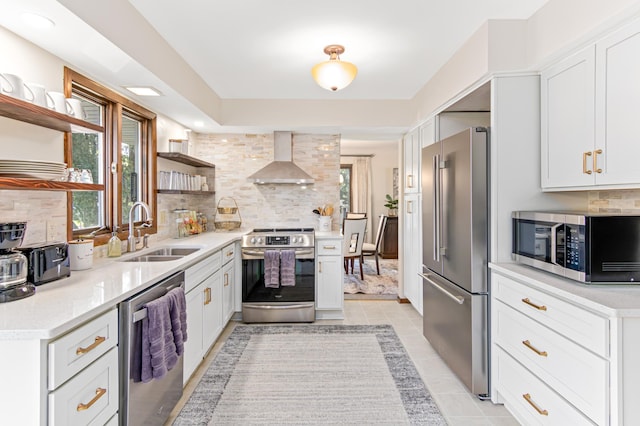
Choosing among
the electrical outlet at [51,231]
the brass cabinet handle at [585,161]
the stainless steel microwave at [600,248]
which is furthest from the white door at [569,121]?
the electrical outlet at [51,231]

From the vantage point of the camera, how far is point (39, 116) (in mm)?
1589

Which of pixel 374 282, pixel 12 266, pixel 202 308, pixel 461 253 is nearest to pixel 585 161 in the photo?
pixel 461 253

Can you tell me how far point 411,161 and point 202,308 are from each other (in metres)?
2.68

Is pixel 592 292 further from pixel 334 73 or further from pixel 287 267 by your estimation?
pixel 287 267

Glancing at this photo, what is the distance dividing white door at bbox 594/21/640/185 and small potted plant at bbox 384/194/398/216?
5472mm

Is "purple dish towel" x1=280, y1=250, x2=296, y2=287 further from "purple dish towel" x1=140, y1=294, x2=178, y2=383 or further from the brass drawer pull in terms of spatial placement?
the brass drawer pull

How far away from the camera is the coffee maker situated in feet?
4.43

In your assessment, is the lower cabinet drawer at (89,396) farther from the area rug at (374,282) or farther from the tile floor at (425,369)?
the area rug at (374,282)

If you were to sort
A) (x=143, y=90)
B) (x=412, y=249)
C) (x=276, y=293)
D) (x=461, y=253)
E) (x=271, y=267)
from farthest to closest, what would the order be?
(x=412, y=249) < (x=276, y=293) < (x=271, y=267) < (x=143, y=90) < (x=461, y=253)

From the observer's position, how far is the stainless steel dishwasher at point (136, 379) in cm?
153

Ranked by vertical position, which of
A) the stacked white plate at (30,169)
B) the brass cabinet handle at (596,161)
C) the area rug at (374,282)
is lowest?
the area rug at (374,282)

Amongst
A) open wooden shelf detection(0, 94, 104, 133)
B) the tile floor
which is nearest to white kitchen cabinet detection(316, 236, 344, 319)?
the tile floor

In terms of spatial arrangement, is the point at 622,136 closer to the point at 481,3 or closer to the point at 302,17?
the point at 481,3

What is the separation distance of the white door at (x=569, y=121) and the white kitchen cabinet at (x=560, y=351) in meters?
0.59
